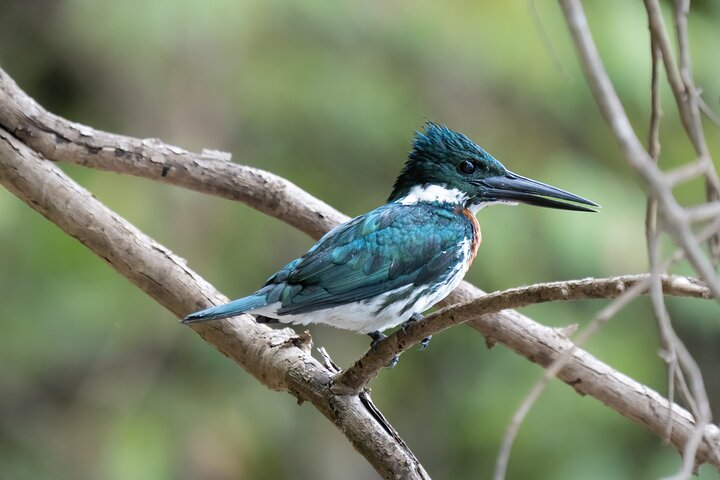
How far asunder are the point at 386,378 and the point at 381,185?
1069 millimetres

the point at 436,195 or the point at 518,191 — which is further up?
the point at 518,191

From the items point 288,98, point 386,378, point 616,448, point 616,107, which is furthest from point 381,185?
point 616,107

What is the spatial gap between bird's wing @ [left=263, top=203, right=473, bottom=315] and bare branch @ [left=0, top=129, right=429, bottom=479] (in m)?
0.21

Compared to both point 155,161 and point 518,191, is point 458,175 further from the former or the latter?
point 155,161

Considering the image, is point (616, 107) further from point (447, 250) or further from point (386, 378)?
point (386, 378)

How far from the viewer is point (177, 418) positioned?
186 inches

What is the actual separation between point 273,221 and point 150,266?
7.45 ft

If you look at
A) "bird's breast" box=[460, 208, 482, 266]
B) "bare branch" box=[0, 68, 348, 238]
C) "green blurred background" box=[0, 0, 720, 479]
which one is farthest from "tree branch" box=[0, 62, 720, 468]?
"green blurred background" box=[0, 0, 720, 479]

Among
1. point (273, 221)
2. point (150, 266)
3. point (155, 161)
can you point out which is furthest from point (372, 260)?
point (273, 221)

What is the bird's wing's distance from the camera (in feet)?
8.13

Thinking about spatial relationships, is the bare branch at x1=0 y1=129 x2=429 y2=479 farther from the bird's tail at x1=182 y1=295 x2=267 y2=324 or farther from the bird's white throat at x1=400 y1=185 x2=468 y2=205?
the bird's white throat at x1=400 y1=185 x2=468 y2=205

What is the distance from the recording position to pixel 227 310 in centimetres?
233

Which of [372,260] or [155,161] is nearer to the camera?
[372,260]

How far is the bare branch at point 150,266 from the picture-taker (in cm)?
263
